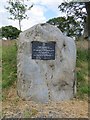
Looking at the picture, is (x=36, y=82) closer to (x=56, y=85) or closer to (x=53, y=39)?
(x=56, y=85)

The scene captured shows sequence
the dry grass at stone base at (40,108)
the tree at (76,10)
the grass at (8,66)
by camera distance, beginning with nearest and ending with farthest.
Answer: the dry grass at stone base at (40,108)
the grass at (8,66)
the tree at (76,10)

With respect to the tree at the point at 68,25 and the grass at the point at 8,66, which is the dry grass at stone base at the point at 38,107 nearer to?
the grass at the point at 8,66

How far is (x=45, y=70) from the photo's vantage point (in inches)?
237

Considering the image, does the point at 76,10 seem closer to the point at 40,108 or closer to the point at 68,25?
the point at 68,25

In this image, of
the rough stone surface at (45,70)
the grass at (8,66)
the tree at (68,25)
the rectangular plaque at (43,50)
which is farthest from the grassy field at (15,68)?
the tree at (68,25)

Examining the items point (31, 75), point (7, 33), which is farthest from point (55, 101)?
point (7, 33)

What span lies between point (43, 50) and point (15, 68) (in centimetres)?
136

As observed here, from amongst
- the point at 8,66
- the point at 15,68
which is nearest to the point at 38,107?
the point at 15,68

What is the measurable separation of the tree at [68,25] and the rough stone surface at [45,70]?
8178 millimetres

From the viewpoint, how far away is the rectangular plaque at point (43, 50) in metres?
6.05

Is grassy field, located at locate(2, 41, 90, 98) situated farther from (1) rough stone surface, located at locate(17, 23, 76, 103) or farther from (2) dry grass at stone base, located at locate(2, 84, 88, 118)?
(1) rough stone surface, located at locate(17, 23, 76, 103)

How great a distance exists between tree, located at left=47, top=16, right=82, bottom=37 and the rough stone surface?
8178mm

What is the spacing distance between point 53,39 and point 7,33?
8.50 m

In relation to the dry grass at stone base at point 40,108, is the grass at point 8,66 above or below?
above
